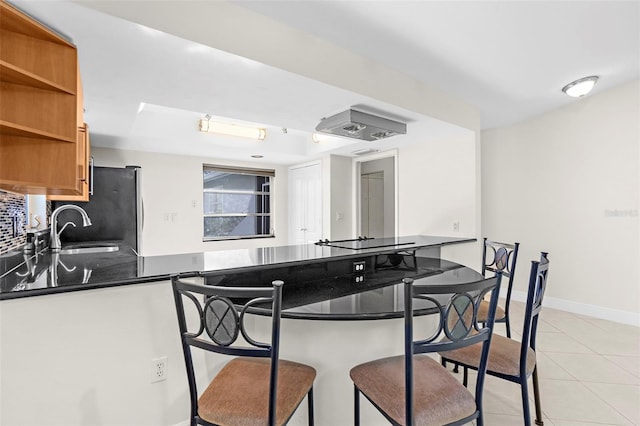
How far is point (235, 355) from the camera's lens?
1.07 metres

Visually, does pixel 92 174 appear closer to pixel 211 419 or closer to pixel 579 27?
pixel 211 419

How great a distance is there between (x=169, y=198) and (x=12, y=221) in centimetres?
231

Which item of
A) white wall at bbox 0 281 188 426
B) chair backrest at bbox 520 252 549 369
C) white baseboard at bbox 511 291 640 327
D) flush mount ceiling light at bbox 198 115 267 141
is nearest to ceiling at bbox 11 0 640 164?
flush mount ceiling light at bbox 198 115 267 141

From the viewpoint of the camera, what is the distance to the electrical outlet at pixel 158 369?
1517 mm

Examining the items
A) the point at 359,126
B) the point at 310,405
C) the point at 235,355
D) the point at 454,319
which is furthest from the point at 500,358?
the point at 359,126

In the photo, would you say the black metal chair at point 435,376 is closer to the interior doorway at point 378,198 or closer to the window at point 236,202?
the window at point 236,202

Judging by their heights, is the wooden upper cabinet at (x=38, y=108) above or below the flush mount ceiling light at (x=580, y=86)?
below

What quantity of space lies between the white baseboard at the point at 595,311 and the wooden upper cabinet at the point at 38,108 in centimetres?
491

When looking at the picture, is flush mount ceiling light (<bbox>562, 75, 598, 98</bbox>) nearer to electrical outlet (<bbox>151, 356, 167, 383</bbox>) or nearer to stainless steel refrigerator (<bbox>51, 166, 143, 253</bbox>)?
electrical outlet (<bbox>151, 356, 167, 383</bbox>)

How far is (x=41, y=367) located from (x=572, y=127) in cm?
505

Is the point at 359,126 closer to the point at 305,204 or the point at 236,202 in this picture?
the point at 305,204

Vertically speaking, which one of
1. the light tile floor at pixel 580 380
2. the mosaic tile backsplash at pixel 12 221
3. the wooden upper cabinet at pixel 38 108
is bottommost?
the light tile floor at pixel 580 380

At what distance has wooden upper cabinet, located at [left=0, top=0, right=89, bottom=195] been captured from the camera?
150 centimetres

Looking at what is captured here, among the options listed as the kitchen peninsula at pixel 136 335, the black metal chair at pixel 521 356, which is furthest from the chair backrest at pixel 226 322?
the black metal chair at pixel 521 356
